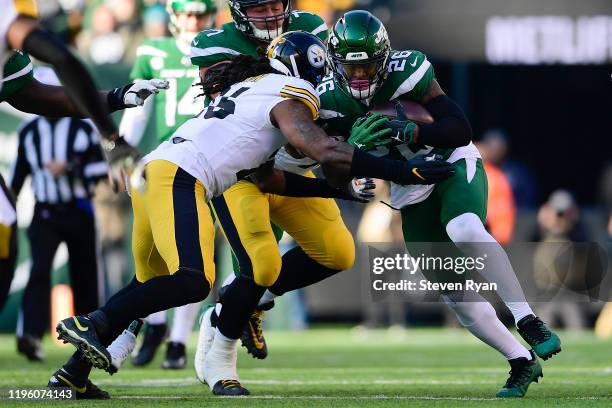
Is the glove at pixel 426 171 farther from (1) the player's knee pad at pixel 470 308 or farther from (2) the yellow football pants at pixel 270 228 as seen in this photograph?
(2) the yellow football pants at pixel 270 228

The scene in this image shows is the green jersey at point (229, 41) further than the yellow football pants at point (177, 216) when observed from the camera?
Yes

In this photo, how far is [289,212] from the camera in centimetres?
578

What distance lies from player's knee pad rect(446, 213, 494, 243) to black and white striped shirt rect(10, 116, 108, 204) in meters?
3.60

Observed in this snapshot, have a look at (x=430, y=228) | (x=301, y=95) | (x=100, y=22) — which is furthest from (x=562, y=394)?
(x=100, y=22)

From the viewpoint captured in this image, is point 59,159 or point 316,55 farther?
point 59,159

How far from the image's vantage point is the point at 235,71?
214 inches

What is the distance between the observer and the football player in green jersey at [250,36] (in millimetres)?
6012

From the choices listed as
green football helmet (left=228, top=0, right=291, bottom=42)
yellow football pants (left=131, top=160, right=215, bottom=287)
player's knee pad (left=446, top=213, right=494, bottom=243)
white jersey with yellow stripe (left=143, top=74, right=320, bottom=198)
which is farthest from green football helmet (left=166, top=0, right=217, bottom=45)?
player's knee pad (left=446, top=213, right=494, bottom=243)

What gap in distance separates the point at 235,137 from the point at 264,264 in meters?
0.69

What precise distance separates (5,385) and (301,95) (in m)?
2.13

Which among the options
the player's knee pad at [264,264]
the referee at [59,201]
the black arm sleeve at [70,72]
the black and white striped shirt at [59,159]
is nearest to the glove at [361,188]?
the player's knee pad at [264,264]

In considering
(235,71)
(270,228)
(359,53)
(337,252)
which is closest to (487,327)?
(337,252)

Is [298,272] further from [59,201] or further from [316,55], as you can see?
[59,201]

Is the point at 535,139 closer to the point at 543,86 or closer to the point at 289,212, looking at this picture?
the point at 543,86
